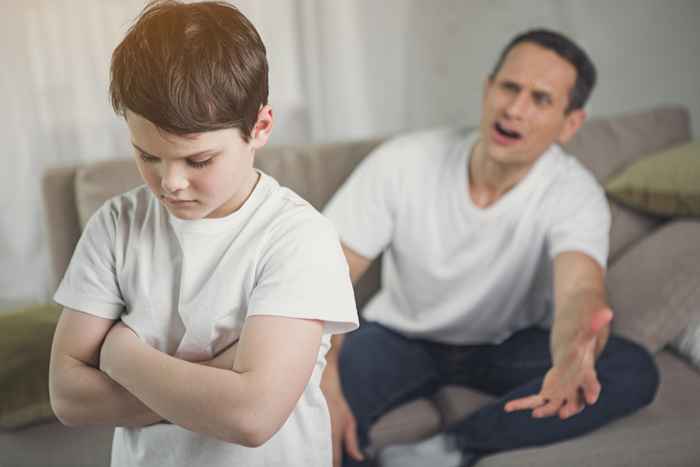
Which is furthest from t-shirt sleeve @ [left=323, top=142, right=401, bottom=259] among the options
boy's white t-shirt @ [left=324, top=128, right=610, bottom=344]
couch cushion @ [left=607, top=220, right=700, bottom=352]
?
couch cushion @ [left=607, top=220, right=700, bottom=352]

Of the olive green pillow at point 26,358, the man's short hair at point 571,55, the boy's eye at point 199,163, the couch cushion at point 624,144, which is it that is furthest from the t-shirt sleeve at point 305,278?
the couch cushion at point 624,144

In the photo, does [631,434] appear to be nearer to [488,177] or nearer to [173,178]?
[488,177]

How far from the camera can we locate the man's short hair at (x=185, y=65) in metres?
0.60

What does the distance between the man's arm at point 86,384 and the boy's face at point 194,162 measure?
0.16 m

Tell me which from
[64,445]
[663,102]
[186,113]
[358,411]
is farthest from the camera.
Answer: [663,102]

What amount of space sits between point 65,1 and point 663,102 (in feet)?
5.71

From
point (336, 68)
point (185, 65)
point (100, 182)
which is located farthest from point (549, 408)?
point (336, 68)

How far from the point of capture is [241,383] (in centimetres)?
67

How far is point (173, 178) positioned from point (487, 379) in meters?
1.00

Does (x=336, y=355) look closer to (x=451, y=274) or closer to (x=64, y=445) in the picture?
(x=451, y=274)

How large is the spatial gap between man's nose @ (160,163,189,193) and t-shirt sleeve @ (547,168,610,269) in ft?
3.09

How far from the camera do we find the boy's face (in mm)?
A: 633

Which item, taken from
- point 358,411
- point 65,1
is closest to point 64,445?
point 358,411

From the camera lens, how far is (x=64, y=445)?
3.33 feet
